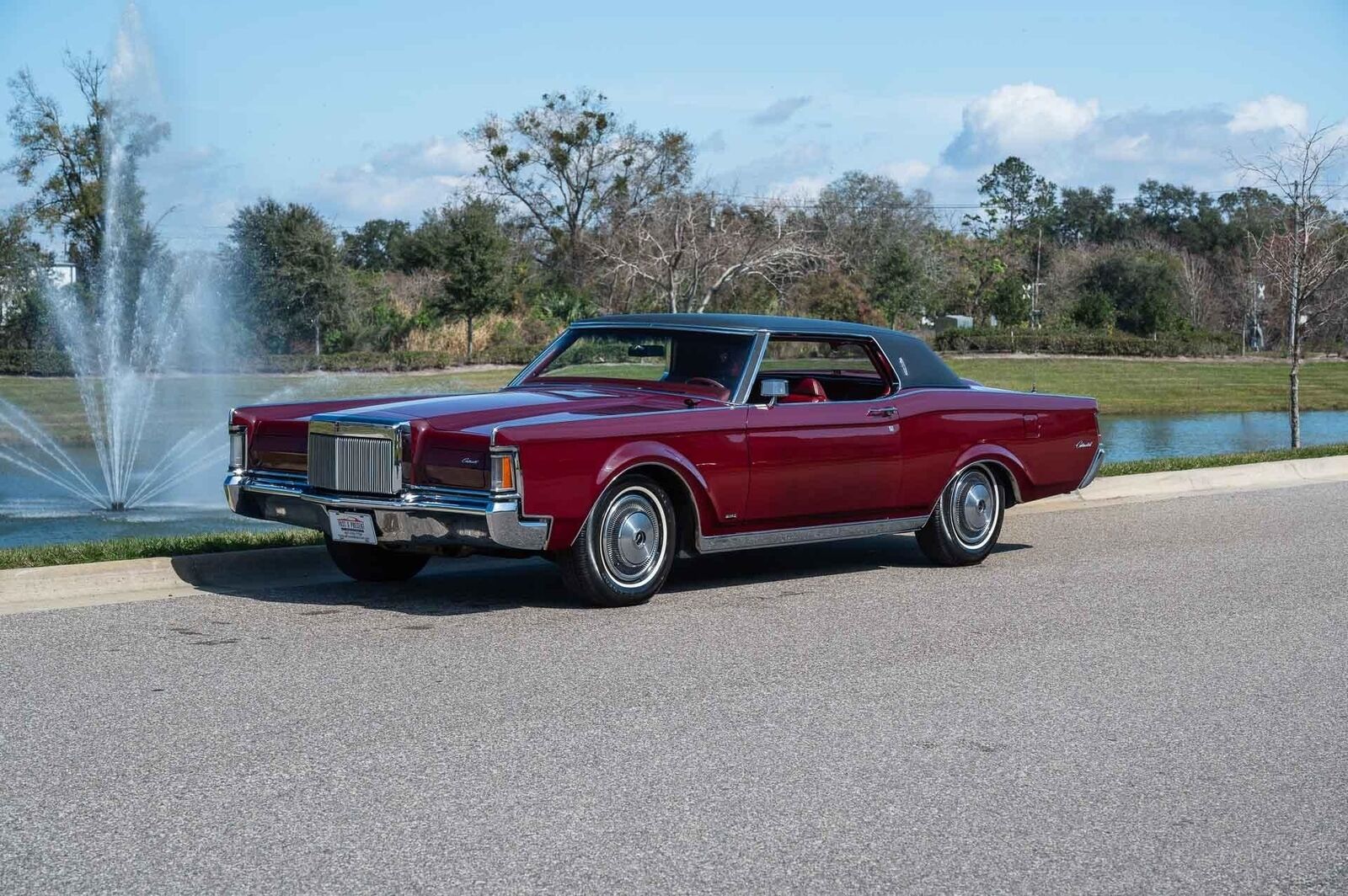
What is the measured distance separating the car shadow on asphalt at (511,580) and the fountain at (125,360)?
670cm

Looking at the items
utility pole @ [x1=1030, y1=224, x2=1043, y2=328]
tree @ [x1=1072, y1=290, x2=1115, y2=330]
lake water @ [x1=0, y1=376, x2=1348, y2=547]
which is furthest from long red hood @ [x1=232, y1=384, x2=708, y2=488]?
utility pole @ [x1=1030, y1=224, x2=1043, y2=328]

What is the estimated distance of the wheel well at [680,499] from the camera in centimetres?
823

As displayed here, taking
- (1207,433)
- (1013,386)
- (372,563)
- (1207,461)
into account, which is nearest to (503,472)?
(372,563)

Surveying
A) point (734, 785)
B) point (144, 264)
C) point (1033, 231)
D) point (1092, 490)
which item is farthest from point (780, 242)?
point (1033, 231)

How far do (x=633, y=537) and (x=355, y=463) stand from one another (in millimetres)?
1501

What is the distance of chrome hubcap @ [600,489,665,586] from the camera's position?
8078mm

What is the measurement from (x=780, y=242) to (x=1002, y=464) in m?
27.9

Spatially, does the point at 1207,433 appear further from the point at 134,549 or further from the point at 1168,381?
the point at 134,549

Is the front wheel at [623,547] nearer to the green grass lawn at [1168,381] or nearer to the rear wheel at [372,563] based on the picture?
the rear wheel at [372,563]

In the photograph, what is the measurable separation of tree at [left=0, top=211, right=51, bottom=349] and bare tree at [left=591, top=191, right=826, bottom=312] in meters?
14.0

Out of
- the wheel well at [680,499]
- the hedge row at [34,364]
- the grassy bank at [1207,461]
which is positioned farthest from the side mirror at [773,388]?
the hedge row at [34,364]

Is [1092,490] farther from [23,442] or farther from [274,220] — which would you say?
[274,220]

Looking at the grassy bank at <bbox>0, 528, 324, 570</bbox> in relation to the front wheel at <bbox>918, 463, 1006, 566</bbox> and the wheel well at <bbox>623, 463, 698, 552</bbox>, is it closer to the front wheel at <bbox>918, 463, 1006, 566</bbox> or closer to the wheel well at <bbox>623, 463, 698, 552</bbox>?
the wheel well at <bbox>623, 463, 698, 552</bbox>

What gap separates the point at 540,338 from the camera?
40.5 meters
